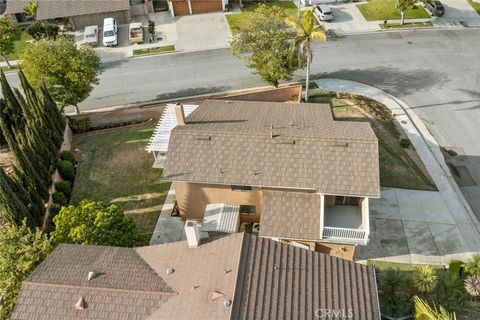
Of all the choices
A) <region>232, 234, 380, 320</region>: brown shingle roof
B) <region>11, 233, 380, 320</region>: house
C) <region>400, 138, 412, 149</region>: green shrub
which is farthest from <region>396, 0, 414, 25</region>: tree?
<region>11, 233, 380, 320</region>: house

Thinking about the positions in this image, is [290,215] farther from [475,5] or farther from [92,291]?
[475,5]

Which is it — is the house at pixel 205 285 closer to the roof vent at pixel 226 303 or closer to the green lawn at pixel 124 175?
the roof vent at pixel 226 303

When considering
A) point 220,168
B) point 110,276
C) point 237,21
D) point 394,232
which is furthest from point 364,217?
point 237,21

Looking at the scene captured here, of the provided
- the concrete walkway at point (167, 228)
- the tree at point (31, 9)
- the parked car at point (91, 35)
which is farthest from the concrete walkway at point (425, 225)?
the tree at point (31, 9)

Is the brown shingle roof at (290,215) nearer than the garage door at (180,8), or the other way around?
the brown shingle roof at (290,215)

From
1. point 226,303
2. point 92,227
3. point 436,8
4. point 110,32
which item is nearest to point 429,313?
point 226,303

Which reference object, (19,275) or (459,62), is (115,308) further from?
(459,62)
